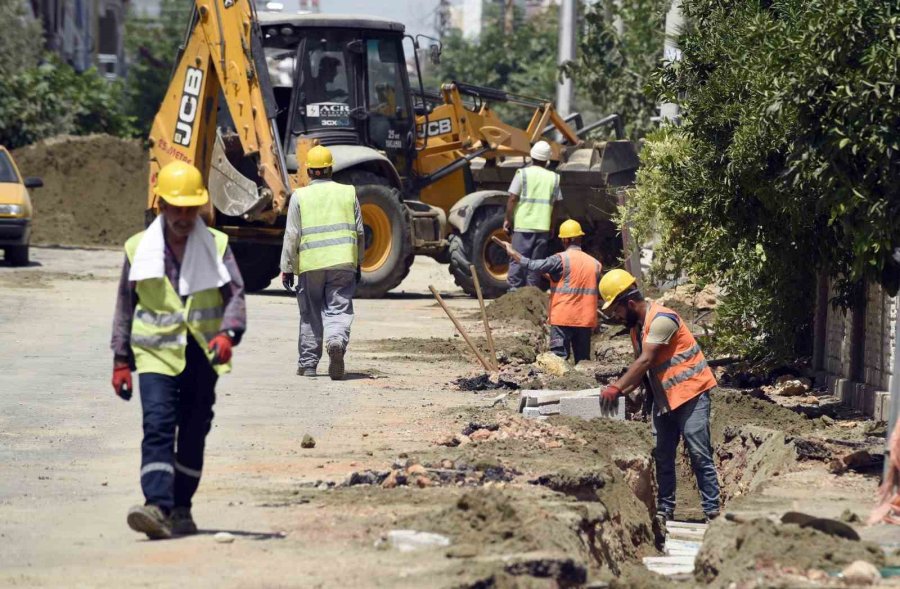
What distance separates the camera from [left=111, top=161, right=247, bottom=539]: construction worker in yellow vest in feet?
22.6

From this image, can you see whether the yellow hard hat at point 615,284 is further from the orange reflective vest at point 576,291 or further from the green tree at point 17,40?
the green tree at point 17,40

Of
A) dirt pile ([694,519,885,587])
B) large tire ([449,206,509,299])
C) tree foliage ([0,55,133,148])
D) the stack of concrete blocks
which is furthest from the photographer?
tree foliage ([0,55,133,148])

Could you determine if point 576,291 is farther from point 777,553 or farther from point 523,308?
point 777,553

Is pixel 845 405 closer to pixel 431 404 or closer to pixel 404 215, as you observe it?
pixel 431 404

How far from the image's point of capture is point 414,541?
6.53 metres

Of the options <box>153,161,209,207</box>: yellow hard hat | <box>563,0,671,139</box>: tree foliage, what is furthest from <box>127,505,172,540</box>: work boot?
<box>563,0,671,139</box>: tree foliage

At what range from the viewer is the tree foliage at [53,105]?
3619 cm

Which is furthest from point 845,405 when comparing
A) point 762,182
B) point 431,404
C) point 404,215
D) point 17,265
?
point 17,265

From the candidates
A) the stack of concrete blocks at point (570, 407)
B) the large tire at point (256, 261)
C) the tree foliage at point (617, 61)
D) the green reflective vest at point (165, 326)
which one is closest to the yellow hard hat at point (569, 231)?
the stack of concrete blocks at point (570, 407)

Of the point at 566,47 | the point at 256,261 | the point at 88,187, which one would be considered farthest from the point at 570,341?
the point at 88,187

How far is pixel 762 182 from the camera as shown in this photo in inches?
429

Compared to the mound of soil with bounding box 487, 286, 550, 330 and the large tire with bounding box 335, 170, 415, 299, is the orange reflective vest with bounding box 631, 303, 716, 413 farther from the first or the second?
the large tire with bounding box 335, 170, 415, 299

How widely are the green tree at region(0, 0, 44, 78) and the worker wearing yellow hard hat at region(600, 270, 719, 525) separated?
2950 centimetres

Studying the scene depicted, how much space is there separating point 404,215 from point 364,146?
1.08 metres
